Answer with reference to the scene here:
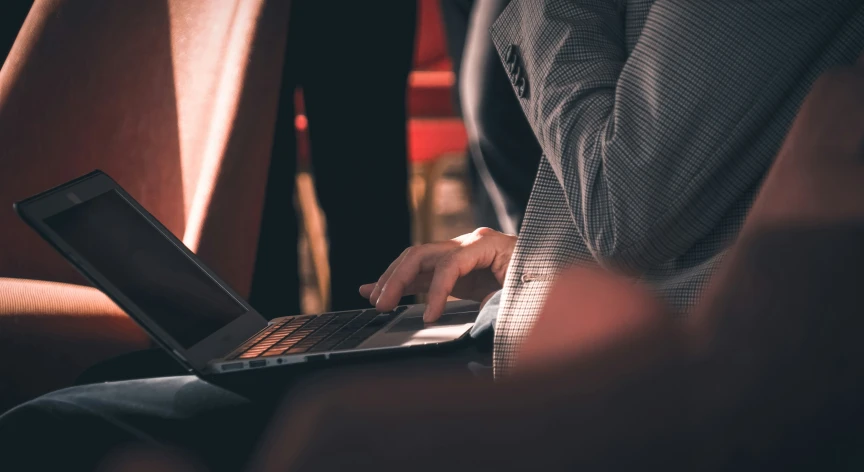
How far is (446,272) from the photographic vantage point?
0.75m

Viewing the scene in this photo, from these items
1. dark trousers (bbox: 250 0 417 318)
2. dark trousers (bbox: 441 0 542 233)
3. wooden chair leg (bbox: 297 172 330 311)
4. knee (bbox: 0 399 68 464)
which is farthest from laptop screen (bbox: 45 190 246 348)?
wooden chair leg (bbox: 297 172 330 311)

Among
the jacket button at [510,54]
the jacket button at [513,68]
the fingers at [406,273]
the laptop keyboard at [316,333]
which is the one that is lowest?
the laptop keyboard at [316,333]

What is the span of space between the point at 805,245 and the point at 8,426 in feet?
1.74

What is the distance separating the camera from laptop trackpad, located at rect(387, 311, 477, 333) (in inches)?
28.8

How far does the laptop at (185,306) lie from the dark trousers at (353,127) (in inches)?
31.6

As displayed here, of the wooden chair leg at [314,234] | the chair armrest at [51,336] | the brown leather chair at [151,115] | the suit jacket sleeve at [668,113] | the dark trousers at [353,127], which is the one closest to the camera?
the suit jacket sleeve at [668,113]

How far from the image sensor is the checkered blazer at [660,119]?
50cm

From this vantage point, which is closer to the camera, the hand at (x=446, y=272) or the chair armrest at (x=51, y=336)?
the hand at (x=446, y=272)

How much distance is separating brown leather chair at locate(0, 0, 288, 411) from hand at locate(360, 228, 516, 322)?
321 millimetres

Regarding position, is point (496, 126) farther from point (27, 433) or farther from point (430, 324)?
point (27, 433)

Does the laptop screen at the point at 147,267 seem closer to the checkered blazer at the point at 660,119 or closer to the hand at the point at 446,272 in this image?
the hand at the point at 446,272

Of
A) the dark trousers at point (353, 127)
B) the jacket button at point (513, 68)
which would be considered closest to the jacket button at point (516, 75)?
the jacket button at point (513, 68)

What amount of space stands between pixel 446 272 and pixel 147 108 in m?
0.68

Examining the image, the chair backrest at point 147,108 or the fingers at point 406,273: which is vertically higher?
the chair backrest at point 147,108
